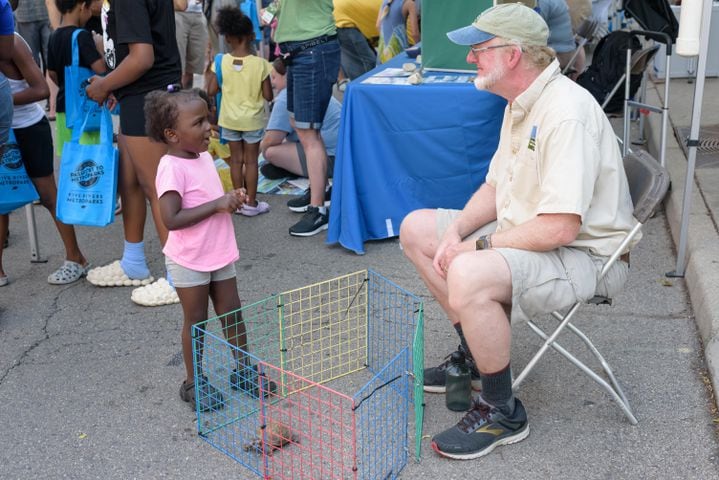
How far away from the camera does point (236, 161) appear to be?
603 centimetres

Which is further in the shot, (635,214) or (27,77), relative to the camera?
(27,77)

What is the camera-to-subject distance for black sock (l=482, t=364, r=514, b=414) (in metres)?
3.08

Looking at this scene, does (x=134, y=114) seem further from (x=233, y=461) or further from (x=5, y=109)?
(x=233, y=461)

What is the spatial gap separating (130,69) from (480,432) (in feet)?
7.68

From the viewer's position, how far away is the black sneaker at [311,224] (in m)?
5.48

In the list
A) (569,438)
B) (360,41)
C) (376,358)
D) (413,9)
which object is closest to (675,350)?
(569,438)

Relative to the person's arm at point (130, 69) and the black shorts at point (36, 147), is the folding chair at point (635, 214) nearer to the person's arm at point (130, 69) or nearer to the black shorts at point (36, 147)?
the person's arm at point (130, 69)

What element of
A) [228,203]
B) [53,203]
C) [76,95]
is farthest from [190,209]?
[53,203]

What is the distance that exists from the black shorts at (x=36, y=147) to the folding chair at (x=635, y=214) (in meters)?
2.94

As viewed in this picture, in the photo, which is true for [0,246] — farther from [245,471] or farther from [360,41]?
[360,41]

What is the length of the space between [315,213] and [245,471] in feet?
8.88

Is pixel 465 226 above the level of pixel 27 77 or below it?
below

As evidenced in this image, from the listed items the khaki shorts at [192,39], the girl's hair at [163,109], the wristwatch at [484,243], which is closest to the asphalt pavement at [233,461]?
the wristwatch at [484,243]

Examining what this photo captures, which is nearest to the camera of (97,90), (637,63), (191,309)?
(191,309)
